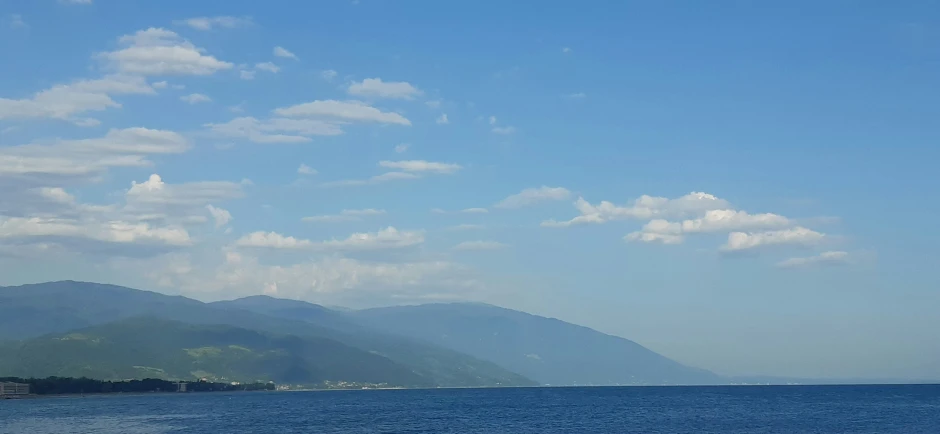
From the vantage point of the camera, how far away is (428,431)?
148750mm

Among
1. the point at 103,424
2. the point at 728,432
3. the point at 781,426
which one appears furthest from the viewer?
the point at 103,424

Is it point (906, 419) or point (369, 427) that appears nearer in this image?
point (369, 427)

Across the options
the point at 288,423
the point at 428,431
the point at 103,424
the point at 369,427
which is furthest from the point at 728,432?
the point at 103,424

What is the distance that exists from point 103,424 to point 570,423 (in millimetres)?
86329

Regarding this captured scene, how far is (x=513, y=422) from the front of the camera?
570 ft

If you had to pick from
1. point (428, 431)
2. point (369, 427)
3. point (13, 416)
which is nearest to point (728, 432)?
point (428, 431)

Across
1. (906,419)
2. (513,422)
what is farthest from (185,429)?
(906,419)

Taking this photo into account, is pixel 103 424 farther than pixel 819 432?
Yes

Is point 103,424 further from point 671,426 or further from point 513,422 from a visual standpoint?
point 671,426

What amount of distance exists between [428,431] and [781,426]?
60.0m

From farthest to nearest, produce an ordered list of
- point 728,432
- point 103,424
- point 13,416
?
point 13,416 < point 103,424 < point 728,432

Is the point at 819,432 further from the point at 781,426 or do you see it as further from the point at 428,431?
the point at 428,431

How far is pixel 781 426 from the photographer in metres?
155

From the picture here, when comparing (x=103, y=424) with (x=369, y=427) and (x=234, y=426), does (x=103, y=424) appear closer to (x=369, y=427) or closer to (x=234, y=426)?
(x=234, y=426)
